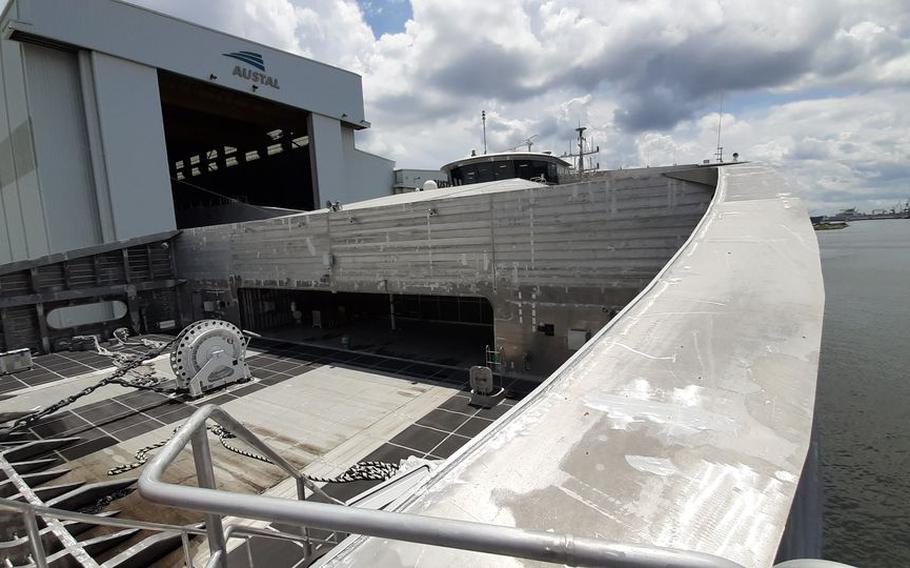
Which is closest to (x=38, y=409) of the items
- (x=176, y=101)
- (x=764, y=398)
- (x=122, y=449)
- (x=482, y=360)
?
(x=122, y=449)

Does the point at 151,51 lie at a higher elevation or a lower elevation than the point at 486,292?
higher

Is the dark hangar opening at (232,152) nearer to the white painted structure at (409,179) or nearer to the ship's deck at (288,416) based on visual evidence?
the white painted structure at (409,179)

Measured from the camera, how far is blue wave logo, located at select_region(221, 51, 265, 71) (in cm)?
2919

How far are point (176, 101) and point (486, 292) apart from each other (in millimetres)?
30302

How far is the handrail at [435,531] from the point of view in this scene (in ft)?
3.61

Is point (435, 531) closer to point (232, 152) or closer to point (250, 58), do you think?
point (250, 58)

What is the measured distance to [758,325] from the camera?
158 inches

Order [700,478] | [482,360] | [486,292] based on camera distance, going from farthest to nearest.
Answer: [482,360], [486,292], [700,478]

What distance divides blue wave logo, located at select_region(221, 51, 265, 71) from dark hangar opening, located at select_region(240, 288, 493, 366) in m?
17.9

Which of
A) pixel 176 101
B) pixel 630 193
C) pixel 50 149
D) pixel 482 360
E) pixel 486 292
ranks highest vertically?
pixel 176 101

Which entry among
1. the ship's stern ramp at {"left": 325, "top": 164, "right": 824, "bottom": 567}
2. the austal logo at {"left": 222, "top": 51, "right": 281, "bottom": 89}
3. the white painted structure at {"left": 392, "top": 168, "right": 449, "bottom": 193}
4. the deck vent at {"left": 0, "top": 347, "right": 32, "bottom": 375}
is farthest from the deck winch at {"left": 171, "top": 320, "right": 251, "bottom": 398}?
the white painted structure at {"left": 392, "top": 168, "right": 449, "bottom": 193}

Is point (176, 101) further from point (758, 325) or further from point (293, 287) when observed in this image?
point (758, 325)

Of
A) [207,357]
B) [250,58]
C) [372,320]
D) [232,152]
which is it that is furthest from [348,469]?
[232,152]

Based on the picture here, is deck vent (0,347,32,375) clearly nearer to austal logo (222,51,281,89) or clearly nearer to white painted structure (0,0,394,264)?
white painted structure (0,0,394,264)
